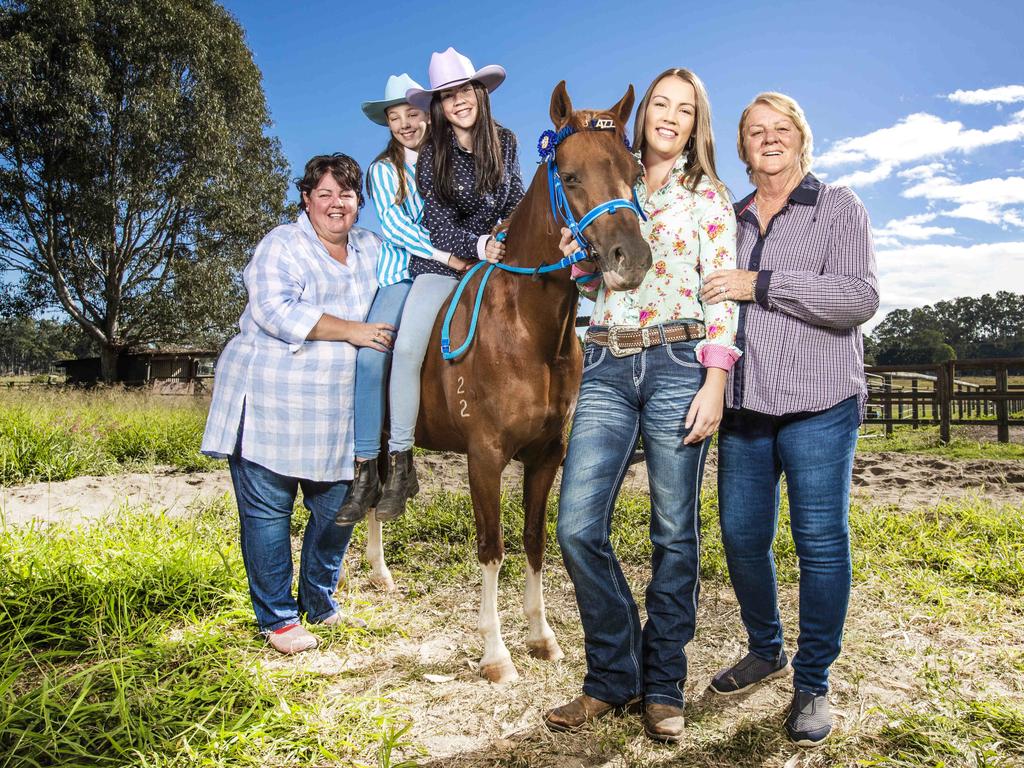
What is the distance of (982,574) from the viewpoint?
15.2 feet

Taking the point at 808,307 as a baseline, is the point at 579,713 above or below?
below

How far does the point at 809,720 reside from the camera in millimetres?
2717

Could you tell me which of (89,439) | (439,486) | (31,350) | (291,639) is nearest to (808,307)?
(291,639)

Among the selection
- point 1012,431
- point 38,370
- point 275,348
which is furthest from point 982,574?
point 38,370

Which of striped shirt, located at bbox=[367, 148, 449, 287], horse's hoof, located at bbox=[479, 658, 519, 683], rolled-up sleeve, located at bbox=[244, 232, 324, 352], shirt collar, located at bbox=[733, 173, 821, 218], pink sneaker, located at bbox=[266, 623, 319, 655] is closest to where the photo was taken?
shirt collar, located at bbox=[733, 173, 821, 218]

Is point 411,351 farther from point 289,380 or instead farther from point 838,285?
point 838,285

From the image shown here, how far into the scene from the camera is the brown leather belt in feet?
8.44

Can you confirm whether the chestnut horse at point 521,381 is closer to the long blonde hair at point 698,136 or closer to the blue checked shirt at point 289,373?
the long blonde hair at point 698,136

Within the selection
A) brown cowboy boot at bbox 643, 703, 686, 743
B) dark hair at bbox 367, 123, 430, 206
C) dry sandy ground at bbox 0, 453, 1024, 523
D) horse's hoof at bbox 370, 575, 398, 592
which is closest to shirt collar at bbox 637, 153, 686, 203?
dark hair at bbox 367, 123, 430, 206

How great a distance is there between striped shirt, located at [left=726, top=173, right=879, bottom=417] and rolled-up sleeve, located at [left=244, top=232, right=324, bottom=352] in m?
2.13

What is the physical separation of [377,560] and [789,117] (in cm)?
378

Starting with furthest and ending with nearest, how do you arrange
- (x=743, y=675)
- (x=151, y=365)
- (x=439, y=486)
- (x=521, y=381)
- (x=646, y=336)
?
(x=151, y=365) < (x=439, y=486) < (x=521, y=381) < (x=743, y=675) < (x=646, y=336)

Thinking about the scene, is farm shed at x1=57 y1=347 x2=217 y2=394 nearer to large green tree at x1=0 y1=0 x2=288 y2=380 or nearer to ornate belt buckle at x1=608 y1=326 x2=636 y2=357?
large green tree at x1=0 y1=0 x2=288 y2=380

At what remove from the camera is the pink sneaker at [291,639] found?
355cm
